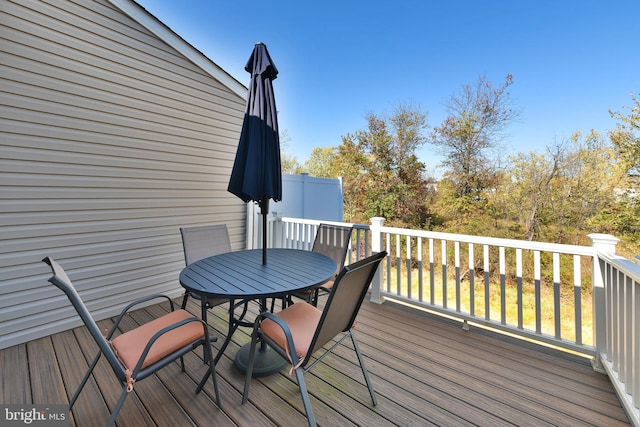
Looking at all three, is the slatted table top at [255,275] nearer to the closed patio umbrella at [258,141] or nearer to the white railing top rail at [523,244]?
the closed patio umbrella at [258,141]

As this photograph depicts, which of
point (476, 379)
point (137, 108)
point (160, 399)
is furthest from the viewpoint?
point (137, 108)

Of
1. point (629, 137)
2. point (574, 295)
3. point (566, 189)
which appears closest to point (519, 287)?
point (574, 295)

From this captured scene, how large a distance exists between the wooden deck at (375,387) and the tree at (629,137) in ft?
28.8

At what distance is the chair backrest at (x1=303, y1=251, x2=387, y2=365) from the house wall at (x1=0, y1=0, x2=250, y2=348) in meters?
3.04

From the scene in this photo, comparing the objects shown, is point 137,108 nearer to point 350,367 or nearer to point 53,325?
point 53,325

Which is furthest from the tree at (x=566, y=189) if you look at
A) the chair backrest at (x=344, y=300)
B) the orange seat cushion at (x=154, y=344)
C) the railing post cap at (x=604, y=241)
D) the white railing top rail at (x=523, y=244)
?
the orange seat cushion at (x=154, y=344)

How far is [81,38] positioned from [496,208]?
11.4 m

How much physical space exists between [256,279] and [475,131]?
1136cm

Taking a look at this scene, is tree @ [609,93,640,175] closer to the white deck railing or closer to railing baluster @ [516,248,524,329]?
the white deck railing

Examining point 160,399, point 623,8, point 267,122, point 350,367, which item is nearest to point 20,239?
point 160,399

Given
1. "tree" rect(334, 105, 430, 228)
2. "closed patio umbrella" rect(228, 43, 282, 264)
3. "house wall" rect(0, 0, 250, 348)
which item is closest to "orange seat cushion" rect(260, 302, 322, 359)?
"closed patio umbrella" rect(228, 43, 282, 264)

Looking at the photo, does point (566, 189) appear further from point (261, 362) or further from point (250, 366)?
point (250, 366)

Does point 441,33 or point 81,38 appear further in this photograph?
point 441,33

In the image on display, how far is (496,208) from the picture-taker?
31.6 ft
